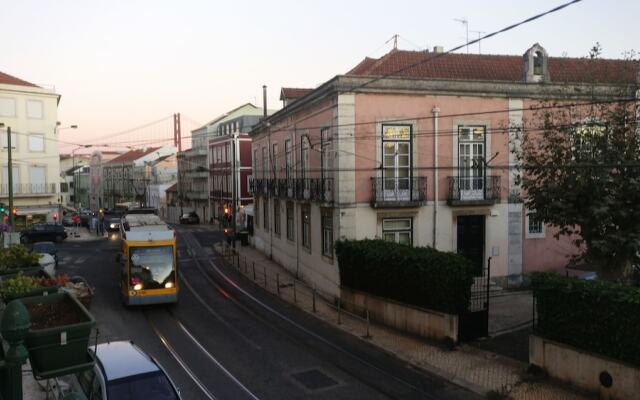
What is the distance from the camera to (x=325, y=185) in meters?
23.9

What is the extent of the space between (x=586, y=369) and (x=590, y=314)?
1265 millimetres

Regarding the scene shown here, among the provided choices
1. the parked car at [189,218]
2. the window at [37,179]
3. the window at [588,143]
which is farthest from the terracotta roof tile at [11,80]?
the window at [588,143]

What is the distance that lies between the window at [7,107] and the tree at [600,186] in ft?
153

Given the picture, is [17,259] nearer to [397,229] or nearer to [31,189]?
[397,229]

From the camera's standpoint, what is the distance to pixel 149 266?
67.9 feet

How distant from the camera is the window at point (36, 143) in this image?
163 feet

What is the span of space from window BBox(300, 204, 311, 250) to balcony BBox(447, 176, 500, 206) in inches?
287

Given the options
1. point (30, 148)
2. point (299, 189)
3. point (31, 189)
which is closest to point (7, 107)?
point (30, 148)

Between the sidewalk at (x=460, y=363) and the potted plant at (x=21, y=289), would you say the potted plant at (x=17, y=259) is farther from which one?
the sidewalk at (x=460, y=363)

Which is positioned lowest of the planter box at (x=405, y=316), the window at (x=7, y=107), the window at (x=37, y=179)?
the planter box at (x=405, y=316)

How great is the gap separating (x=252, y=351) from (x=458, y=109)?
1353cm

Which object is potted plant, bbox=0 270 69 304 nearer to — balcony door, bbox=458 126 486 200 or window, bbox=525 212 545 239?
balcony door, bbox=458 126 486 200

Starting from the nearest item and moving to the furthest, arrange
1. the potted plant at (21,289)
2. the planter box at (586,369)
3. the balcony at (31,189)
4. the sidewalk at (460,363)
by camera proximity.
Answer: the potted plant at (21,289), the planter box at (586,369), the sidewalk at (460,363), the balcony at (31,189)

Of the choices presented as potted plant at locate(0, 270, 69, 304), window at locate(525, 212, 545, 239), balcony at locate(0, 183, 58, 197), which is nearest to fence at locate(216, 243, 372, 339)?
window at locate(525, 212, 545, 239)
